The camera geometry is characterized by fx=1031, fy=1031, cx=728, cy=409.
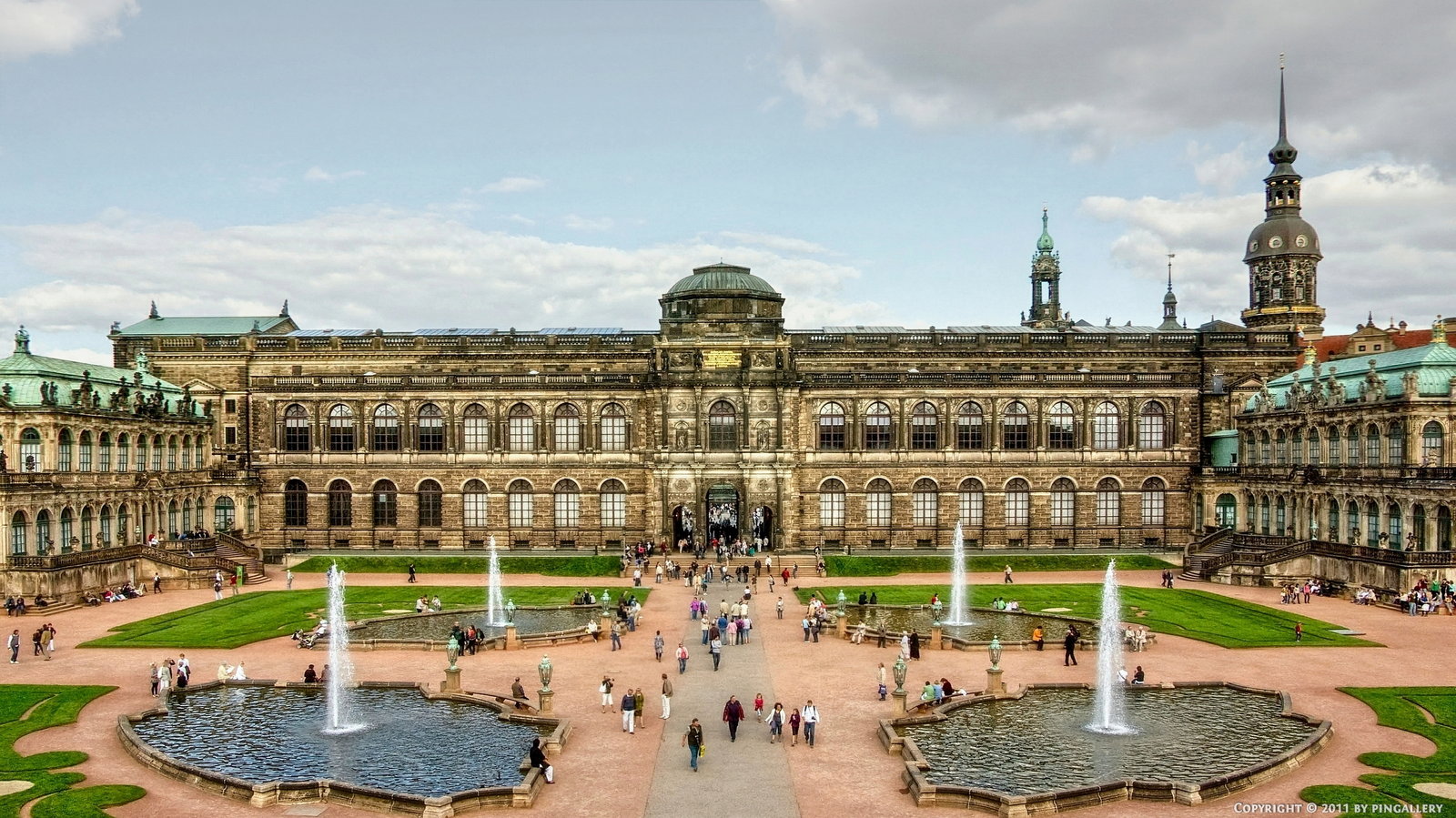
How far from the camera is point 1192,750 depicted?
28.6 m

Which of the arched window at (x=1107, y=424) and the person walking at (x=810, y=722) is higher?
the arched window at (x=1107, y=424)

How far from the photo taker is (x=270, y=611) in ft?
169

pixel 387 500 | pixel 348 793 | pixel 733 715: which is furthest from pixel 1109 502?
pixel 348 793

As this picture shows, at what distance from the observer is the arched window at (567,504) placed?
75.4 metres

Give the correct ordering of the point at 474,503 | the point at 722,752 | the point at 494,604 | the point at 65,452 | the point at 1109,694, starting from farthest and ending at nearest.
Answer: the point at 474,503
the point at 65,452
the point at 494,604
the point at 1109,694
the point at 722,752

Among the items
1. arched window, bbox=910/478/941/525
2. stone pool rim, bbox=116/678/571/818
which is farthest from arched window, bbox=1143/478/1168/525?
stone pool rim, bbox=116/678/571/818

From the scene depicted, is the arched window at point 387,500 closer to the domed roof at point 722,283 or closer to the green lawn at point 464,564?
the green lawn at point 464,564

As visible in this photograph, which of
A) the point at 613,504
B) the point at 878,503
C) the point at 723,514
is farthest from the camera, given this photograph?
the point at 723,514

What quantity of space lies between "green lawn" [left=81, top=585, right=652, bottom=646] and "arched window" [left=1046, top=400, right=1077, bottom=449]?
33.9m

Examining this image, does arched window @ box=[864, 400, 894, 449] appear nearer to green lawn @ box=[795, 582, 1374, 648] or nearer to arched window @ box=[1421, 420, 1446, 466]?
green lawn @ box=[795, 582, 1374, 648]

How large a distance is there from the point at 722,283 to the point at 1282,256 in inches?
2212

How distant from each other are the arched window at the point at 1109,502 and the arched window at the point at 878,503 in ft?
50.1

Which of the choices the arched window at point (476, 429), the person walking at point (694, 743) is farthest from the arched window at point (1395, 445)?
the arched window at point (476, 429)

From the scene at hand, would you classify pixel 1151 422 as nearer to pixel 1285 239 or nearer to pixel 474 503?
pixel 1285 239
